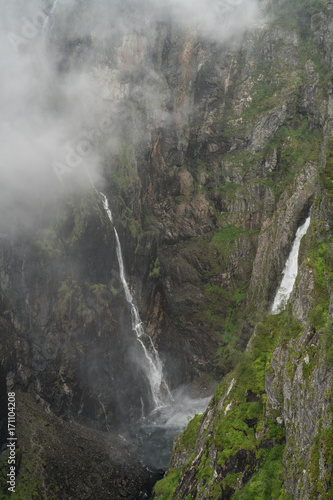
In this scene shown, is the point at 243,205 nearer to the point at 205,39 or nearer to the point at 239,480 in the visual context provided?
the point at 205,39

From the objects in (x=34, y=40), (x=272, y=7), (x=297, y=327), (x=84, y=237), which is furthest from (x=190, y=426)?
(x=272, y=7)

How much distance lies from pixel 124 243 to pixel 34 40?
107 ft

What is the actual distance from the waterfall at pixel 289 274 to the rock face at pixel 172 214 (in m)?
1.69

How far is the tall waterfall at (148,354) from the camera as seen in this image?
50.9 m

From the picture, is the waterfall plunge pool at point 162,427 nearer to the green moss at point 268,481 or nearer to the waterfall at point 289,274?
the waterfall at point 289,274

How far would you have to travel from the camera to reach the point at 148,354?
172 feet

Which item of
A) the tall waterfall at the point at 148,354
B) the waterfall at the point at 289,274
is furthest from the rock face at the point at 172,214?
the waterfall at the point at 289,274

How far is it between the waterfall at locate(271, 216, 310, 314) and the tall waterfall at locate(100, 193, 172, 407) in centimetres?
2053

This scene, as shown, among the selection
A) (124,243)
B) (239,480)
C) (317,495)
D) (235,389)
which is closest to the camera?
(317,495)

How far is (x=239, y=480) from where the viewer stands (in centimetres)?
2022

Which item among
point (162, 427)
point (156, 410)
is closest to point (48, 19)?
point (156, 410)

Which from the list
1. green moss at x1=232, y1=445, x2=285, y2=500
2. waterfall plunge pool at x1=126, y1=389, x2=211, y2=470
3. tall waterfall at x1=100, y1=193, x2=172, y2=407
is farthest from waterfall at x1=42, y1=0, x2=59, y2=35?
green moss at x1=232, y1=445, x2=285, y2=500

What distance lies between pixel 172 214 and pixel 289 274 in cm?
2571

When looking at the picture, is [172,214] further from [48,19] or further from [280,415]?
[280,415]
